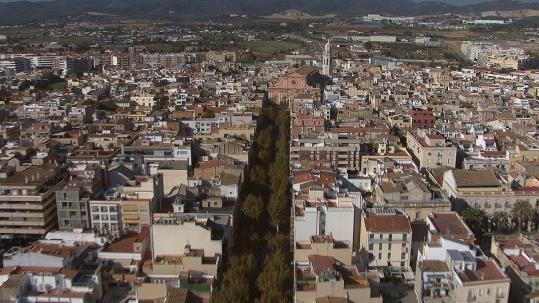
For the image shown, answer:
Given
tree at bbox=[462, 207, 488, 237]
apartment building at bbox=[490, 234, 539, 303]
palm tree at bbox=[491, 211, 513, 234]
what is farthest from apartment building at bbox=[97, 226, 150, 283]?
palm tree at bbox=[491, 211, 513, 234]

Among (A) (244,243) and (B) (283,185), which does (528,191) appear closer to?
(B) (283,185)

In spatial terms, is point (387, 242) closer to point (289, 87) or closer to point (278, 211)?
point (278, 211)

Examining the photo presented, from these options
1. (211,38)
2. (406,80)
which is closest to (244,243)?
(406,80)

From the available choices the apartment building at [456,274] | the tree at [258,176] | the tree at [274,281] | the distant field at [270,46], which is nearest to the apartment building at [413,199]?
the apartment building at [456,274]

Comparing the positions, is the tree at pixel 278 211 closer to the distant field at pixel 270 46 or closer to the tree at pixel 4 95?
the tree at pixel 4 95

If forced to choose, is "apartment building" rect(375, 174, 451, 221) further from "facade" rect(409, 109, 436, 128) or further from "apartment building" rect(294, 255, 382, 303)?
"facade" rect(409, 109, 436, 128)

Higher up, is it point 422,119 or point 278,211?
point 422,119

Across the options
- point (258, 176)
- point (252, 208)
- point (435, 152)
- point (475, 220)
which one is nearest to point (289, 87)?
point (435, 152)
